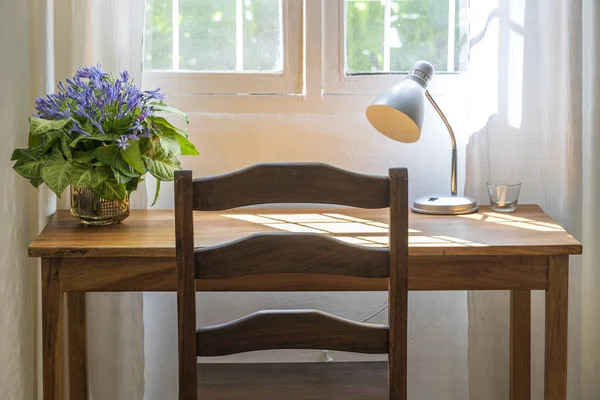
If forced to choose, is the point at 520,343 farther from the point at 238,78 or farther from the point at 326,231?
the point at 238,78

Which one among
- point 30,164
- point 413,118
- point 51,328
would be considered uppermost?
point 413,118

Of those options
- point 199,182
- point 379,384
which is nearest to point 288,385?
point 379,384

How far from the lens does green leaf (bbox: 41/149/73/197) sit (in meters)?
1.88

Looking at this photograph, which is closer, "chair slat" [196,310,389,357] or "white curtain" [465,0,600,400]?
"chair slat" [196,310,389,357]

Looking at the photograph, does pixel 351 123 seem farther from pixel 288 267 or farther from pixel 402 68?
pixel 288 267

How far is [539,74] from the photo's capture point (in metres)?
2.28

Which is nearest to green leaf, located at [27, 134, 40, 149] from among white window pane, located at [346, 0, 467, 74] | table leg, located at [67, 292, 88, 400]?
table leg, located at [67, 292, 88, 400]

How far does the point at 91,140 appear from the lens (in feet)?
6.43

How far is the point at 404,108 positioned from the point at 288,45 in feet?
1.83

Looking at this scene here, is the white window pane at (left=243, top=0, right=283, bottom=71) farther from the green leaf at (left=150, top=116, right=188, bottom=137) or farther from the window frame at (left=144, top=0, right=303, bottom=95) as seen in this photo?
the green leaf at (left=150, top=116, right=188, bottom=137)

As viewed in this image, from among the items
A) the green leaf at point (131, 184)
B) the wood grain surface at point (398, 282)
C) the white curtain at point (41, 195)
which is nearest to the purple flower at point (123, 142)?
the green leaf at point (131, 184)

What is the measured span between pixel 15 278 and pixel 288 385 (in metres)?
0.80

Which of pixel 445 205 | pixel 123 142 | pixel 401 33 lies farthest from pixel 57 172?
pixel 401 33

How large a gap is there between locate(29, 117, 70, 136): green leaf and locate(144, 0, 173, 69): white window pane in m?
0.57
